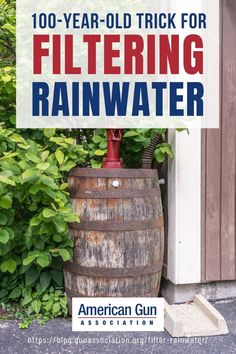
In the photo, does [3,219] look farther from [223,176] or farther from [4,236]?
[223,176]

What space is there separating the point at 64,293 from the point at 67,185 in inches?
24.2

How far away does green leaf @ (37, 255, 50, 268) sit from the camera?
1999mm

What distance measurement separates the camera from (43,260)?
6.61 feet

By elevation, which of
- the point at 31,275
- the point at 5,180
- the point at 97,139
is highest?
the point at 97,139

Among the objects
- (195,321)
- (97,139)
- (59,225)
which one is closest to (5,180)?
(59,225)

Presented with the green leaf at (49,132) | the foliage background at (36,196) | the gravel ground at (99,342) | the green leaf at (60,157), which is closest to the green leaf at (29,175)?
the foliage background at (36,196)

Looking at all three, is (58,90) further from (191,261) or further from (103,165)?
(191,261)

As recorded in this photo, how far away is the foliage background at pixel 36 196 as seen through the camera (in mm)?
1926

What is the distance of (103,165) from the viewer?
2.16m

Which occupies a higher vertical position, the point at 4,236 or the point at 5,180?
the point at 5,180

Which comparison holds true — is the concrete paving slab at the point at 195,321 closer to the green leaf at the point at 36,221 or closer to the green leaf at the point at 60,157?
the green leaf at the point at 36,221

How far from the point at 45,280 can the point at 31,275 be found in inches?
3.2

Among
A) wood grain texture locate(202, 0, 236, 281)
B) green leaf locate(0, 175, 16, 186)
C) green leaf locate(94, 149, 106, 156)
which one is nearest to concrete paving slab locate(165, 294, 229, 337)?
wood grain texture locate(202, 0, 236, 281)

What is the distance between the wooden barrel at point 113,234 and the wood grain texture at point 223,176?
40cm
